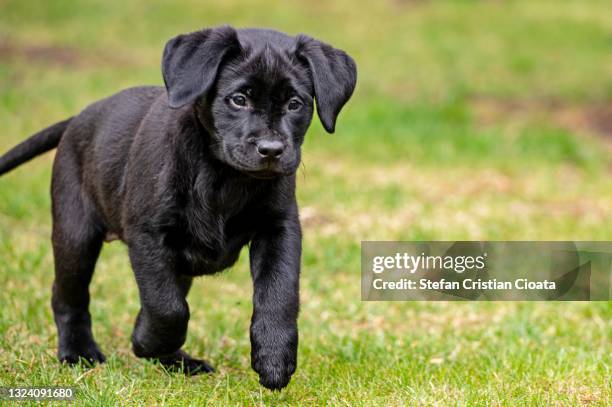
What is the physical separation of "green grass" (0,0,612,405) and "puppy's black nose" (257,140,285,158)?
1047 mm

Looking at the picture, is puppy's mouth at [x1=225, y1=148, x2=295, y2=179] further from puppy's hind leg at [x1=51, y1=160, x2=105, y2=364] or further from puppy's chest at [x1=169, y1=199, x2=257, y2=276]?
puppy's hind leg at [x1=51, y1=160, x2=105, y2=364]

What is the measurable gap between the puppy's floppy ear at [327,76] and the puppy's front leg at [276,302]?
506 millimetres

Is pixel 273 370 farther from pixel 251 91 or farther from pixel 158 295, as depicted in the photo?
pixel 251 91

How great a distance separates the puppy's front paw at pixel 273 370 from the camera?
12.5ft

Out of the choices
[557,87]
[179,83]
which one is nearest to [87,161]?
[179,83]

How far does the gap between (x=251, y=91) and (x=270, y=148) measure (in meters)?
0.31

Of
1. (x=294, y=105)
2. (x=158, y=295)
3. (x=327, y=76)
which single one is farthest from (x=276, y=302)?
(x=327, y=76)

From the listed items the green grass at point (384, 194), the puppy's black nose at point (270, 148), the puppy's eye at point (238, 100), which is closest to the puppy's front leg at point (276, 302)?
the green grass at point (384, 194)

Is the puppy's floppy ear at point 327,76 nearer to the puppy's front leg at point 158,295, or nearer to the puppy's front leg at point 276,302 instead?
the puppy's front leg at point 276,302

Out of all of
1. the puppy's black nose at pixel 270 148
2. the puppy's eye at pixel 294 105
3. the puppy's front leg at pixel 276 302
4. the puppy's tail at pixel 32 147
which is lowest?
the puppy's front leg at pixel 276 302

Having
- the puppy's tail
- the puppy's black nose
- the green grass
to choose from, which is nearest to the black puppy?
the puppy's black nose

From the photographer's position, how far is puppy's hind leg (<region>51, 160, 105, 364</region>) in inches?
186

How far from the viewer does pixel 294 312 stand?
3.97 m

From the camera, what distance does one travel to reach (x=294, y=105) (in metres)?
4.00
